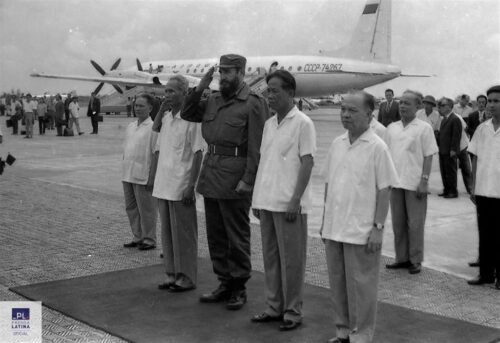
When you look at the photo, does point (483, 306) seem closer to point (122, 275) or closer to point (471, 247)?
point (471, 247)

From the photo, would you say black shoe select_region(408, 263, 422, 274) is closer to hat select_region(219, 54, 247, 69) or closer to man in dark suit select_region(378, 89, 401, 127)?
hat select_region(219, 54, 247, 69)

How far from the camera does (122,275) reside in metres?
6.04

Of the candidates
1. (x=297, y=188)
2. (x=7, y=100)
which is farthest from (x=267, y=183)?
(x=7, y=100)

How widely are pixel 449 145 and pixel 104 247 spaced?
7.15m

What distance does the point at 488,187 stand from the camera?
5.70 m

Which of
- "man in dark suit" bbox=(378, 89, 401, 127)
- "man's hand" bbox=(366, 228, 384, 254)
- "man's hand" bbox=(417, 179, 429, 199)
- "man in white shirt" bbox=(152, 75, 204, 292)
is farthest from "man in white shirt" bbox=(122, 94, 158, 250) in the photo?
"man in dark suit" bbox=(378, 89, 401, 127)

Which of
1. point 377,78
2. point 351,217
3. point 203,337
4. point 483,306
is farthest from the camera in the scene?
point 377,78

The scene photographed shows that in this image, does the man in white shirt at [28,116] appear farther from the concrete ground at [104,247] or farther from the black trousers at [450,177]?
the black trousers at [450,177]

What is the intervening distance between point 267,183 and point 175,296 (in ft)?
5.00

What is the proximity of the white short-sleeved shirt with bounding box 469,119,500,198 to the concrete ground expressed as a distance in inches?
36.3

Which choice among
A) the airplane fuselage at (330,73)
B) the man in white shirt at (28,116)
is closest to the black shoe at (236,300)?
the man in white shirt at (28,116)

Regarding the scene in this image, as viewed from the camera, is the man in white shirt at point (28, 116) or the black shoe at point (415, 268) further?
the man in white shirt at point (28, 116)

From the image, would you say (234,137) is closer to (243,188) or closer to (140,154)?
(243,188)

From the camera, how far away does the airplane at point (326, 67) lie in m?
34.3
